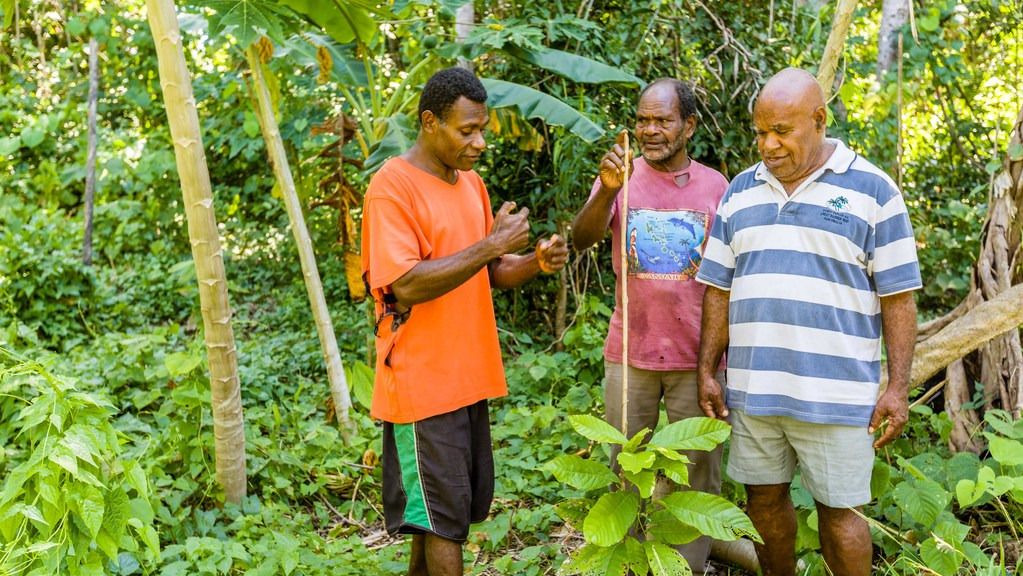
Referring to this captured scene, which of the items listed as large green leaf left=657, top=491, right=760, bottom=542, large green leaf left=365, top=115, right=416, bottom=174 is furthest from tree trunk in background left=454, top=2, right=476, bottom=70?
large green leaf left=657, top=491, right=760, bottom=542

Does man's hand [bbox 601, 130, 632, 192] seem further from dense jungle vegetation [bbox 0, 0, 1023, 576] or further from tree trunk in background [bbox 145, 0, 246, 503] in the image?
tree trunk in background [bbox 145, 0, 246, 503]

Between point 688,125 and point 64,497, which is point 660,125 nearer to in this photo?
point 688,125

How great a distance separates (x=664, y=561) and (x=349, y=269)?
2.90 metres

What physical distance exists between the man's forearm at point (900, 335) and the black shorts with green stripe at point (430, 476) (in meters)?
1.27

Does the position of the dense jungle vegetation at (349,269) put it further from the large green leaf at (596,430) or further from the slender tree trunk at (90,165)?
the large green leaf at (596,430)

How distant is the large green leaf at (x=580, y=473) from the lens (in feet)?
8.57

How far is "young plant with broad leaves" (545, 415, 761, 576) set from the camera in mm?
2529

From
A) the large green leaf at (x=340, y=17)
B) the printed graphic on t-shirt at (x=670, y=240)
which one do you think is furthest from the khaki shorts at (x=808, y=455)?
the large green leaf at (x=340, y=17)

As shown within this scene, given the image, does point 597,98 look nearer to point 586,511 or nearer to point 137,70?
point 586,511

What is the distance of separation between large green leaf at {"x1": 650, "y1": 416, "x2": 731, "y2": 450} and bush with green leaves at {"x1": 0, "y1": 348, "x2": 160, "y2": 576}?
155 cm

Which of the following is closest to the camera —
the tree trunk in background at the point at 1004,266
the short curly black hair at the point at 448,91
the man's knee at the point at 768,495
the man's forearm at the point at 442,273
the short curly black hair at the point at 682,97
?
the man's forearm at the point at 442,273

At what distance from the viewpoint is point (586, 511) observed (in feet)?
9.53

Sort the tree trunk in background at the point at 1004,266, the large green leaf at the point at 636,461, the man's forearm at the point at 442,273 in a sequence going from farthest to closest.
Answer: the tree trunk in background at the point at 1004,266, the man's forearm at the point at 442,273, the large green leaf at the point at 636,461

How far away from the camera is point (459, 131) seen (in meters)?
2.69
